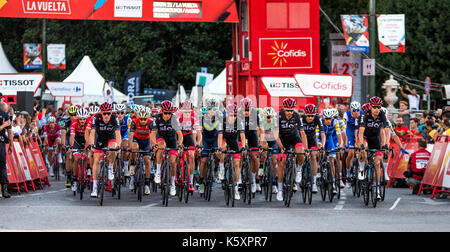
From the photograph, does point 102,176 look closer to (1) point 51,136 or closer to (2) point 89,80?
(1) point 51,136

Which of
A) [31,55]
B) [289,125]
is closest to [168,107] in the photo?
[289,125]

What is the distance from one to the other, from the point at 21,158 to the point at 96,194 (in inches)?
154

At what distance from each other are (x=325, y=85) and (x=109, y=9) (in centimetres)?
887

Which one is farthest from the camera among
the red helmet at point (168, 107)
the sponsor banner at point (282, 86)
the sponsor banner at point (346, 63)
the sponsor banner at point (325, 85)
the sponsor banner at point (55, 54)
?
the sponsor banner at point (55, 54)

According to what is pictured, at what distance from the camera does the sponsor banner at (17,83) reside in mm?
25062

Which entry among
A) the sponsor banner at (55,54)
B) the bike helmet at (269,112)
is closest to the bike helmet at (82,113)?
the bike helmet at (269,112)

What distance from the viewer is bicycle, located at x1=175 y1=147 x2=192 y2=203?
18.1 m

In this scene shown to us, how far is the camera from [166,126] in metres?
18.5

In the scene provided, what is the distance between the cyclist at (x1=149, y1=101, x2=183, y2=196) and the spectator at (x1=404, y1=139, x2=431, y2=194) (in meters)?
5.89

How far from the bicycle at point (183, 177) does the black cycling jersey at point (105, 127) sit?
1404mm

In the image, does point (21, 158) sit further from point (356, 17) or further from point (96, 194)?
point (356, 17)

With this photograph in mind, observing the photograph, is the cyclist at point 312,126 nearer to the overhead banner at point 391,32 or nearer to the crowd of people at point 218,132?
the crowd of people at point 218,132

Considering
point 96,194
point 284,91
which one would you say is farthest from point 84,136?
point 284,91

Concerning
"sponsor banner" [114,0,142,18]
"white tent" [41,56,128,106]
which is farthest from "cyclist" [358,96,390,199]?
"white tent" [41,56,128,106]
